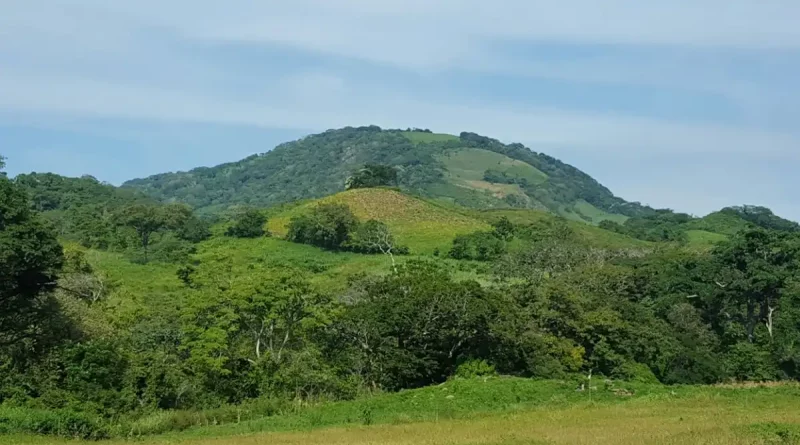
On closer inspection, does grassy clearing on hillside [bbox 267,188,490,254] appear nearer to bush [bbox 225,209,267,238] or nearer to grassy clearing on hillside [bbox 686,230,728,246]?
bush [bbox 225,209,267,238]

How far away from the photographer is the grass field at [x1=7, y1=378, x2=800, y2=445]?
21.9 m

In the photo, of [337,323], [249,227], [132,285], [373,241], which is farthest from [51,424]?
[249,227]

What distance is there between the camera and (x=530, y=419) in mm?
27703

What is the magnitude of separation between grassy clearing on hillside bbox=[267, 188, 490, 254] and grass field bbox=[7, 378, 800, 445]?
58636 millimetres

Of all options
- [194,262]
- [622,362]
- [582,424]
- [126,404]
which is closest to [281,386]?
[126,404]

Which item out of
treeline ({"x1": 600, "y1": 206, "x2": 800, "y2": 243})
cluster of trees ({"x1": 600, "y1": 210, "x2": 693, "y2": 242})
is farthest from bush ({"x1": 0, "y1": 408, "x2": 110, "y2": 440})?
treeline ({"x1": 600, "y1": 206, "x2": 800, "y2": 243})

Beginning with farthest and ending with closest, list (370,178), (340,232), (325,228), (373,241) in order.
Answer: (370,178) < (340,232) < (325,228) < (373,241)

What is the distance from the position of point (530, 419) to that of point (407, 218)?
82.9m

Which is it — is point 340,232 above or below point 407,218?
below

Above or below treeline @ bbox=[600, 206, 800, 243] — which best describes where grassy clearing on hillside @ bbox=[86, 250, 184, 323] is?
below

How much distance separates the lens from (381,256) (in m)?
89.9

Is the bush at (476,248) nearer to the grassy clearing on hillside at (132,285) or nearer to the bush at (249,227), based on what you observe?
the bush at (249,227)

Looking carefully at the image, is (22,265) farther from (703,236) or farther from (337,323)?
(703,236)

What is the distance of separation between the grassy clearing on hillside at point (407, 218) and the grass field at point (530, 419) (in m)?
58.6
